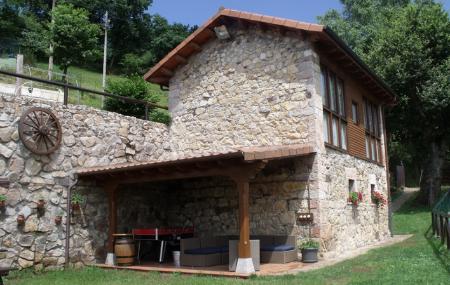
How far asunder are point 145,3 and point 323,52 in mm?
42564

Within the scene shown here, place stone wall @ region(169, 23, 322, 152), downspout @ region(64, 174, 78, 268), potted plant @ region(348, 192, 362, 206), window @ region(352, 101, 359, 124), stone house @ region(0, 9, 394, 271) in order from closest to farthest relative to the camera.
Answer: stone house @ region(0, 9, 394, 271) → downspout @ region(64, 174, 78, 268) → stone wall @ region(169, 23, 322, 152) → potted plant @ region(348, 192, 362, 206) → window @ region(352, 101, 359, 124)

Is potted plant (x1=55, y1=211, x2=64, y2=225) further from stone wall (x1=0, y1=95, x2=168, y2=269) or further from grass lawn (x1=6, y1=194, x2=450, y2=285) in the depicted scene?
grass lawn (x1=6, y1=194, x2=450, y2=285)

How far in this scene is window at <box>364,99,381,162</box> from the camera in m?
13.5

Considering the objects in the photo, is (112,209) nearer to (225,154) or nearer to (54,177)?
(54,177)

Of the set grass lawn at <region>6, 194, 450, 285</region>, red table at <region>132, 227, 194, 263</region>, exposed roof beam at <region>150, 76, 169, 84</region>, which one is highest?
exposed roof beam at <region>150, 76, 169, 84</region>

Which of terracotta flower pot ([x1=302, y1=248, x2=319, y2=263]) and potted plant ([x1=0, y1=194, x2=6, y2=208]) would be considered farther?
terracotta flower pot ([x1=302, y1=248, x2=319, y2=263])

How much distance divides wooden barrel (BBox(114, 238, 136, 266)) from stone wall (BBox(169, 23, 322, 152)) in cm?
331

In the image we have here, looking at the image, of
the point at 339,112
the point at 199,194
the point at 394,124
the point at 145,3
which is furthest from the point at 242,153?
the point at 145,3

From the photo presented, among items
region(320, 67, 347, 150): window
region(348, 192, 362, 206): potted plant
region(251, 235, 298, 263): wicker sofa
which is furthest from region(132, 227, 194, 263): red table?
region(348, 192, 362, 206): potted plant

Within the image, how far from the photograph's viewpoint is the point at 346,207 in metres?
11.0

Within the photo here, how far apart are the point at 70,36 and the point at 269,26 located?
1852cm

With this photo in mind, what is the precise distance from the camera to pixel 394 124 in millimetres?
20109

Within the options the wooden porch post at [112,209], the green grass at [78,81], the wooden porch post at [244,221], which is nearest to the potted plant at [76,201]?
the wooden porch post at [112,209]

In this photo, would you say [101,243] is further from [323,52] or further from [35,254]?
[323,52]
